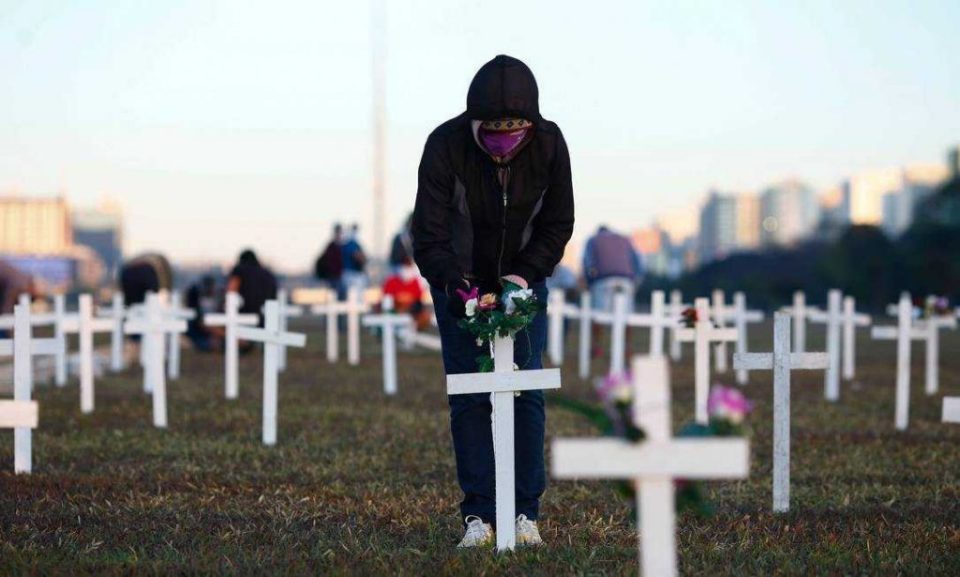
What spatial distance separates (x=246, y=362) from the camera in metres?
26.1

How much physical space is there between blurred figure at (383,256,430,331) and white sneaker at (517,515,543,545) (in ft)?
56.3

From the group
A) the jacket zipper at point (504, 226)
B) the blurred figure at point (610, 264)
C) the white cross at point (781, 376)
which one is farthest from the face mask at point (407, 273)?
the jacket zipper at point (504, 226)

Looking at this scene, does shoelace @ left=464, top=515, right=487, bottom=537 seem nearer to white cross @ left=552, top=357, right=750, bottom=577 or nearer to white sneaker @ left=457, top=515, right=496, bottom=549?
white sneaker @ left=457, top=515, right=496, bottom=549

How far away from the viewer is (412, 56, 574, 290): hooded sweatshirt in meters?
7.23

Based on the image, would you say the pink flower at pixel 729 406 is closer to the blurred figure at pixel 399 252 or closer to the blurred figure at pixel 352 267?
the blurred figure at pixel 399 252

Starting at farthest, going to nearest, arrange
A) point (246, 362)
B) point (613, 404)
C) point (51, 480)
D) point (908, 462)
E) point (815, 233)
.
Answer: point (815, 233), point (246, 362), point (908, 462), point (51, 480), point (613, 404)

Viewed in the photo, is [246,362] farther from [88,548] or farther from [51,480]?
[88,548]

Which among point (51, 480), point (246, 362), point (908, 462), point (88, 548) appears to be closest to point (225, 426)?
point (51, 480)

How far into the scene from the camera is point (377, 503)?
345 inches

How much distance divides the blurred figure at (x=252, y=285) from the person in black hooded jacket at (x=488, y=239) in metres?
17.2

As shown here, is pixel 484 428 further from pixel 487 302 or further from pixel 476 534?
pixel 487 302

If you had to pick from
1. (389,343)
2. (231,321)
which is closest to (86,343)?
(231,321)

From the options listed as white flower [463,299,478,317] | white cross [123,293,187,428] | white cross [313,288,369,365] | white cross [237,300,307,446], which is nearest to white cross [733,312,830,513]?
white flower [463,299,478,317]

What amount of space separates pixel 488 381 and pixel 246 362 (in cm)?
1949
